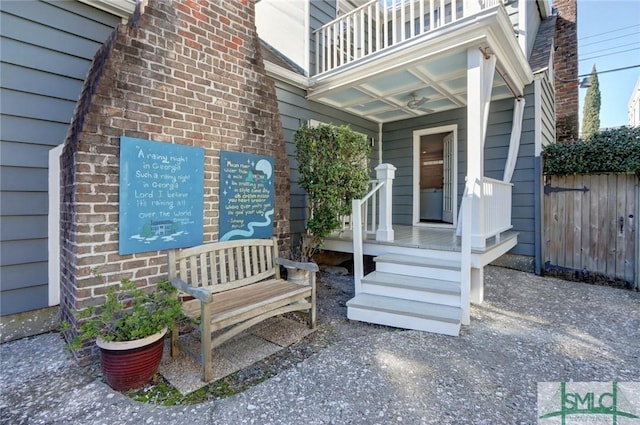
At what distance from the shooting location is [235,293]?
277 cm

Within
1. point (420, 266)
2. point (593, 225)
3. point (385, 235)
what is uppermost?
point (593, 225)

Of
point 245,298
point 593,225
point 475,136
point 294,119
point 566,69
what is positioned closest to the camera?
point 245,298

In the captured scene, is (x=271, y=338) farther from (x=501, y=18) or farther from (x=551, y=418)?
(x=501, y=18)

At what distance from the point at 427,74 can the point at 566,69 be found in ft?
15.2

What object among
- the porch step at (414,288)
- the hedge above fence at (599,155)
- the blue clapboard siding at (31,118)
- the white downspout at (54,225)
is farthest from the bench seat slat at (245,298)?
the hedge above fence at (599,155)

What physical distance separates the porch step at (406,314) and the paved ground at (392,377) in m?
0.08

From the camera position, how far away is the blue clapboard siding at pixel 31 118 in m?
2.60

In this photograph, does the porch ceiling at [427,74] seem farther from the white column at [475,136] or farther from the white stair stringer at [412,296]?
the white stair stringer at [412,296]

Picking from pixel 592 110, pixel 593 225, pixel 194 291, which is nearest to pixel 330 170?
pixel 194 291

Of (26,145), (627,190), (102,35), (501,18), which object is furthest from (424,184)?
(26,145)

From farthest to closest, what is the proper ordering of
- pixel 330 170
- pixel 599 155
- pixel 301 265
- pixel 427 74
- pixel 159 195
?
1. pixel 599 155
2. pixel 427 74
3. pixel 330 170
4. pixel 301 265
5. pixel 159 195

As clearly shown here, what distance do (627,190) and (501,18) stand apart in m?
3.19

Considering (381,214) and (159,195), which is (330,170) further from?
(159,195)

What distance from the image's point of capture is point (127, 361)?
6.57 feet
